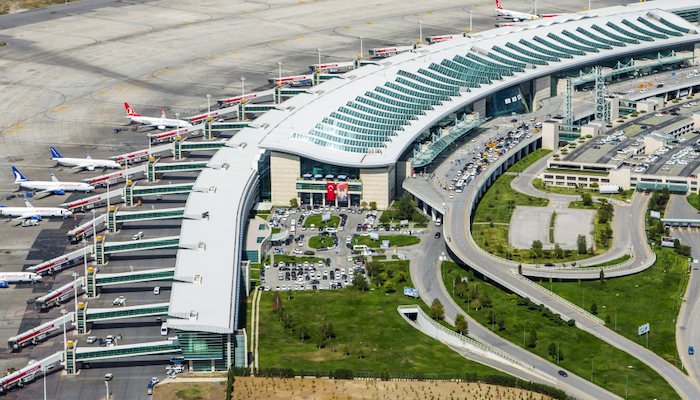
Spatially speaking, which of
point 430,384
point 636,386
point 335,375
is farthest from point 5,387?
point 636,386

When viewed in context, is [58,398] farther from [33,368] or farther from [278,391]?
[278,391]

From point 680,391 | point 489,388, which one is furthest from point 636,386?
point 489,388

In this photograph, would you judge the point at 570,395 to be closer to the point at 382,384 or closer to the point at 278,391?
the point at 382,384

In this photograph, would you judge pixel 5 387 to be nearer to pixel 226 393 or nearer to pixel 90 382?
pixel 90 382

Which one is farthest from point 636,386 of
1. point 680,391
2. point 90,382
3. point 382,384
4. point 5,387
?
point 5,387

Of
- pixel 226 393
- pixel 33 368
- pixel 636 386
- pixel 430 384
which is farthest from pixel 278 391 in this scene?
pixel 636 386
